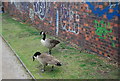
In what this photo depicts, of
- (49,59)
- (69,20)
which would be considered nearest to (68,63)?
(49,59)

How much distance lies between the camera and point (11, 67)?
784 centimetres

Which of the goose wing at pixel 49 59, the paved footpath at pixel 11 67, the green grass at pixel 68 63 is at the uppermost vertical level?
the goose wing at pixel 49 59

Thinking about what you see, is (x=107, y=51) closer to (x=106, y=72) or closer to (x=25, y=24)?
(x=106, y=72)

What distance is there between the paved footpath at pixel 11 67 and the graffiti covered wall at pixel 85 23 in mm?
2754

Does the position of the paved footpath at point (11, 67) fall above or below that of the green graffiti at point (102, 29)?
below

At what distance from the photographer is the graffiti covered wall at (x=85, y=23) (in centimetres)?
771

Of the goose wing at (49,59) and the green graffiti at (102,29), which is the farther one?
the green graffiti at (102,29)

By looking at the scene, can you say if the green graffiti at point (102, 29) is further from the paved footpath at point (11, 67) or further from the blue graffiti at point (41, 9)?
the blue graffiti at point (41, 9)

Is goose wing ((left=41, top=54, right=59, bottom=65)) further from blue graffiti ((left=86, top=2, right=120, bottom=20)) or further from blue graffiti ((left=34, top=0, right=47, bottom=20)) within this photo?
blue graffiti ((left=34, top=0, right=47, bottom=20))

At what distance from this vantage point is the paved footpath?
278 inches

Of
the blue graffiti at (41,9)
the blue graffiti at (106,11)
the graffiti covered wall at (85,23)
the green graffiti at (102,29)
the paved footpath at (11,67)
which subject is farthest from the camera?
the blue graffiti at (41,9)

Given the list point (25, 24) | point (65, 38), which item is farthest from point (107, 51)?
point (25, 24)

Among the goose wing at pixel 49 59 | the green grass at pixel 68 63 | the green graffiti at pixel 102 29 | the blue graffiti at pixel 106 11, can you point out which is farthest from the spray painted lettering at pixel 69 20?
the goose wing at pixel 49 59

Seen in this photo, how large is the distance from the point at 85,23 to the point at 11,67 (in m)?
3.36
